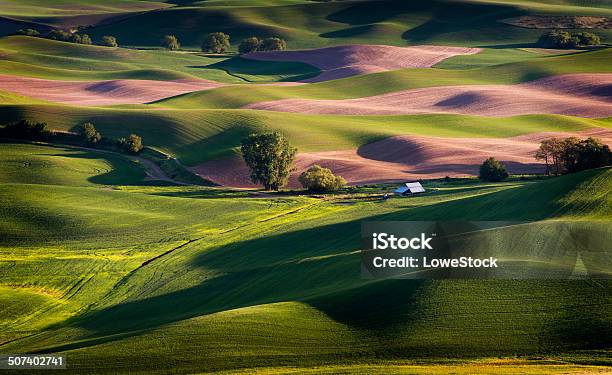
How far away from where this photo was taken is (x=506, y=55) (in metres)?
166

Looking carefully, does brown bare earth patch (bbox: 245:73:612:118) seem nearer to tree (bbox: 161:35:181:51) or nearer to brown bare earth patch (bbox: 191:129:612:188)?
brown bare earth patch (bbox: 191:129:612:188)

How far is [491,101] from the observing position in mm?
129125

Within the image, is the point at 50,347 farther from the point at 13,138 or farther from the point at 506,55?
the point at 506,55

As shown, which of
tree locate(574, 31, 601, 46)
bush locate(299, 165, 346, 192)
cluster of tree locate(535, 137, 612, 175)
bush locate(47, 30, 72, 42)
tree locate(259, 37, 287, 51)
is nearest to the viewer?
cluster of tree locate(535, 137, 612, 175)

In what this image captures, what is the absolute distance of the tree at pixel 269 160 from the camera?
90.6 m

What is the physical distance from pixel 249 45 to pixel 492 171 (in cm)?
10674

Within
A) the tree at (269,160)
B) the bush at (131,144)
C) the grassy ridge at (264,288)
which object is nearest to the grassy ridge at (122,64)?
the bush at (131,144)

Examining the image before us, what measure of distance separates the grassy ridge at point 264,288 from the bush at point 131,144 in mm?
17591

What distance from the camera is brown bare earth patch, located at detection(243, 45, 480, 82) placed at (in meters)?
159

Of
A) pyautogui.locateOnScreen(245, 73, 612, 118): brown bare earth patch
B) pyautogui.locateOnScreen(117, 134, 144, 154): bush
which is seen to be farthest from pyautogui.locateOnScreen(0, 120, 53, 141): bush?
pyautogui.locateOnScreen(245, 73, 612, 118): brown bare earth patch

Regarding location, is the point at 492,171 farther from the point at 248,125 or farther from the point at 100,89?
the point at 100,89

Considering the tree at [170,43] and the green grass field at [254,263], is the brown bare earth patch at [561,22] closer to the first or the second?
the tree at [170,43]

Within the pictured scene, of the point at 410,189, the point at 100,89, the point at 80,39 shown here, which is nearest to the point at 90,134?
the point at 100,89

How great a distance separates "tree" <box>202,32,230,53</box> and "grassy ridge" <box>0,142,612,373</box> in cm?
10762
